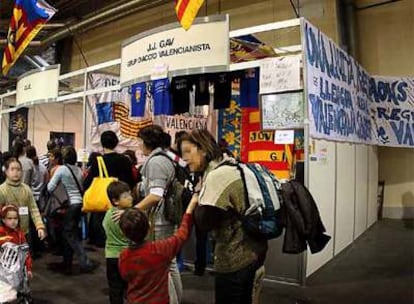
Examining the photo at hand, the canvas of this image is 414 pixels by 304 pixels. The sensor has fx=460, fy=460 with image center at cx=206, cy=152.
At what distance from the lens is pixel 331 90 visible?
5199 mm

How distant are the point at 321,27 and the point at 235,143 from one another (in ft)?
10.9

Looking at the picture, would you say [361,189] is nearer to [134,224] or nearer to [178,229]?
[178,229]

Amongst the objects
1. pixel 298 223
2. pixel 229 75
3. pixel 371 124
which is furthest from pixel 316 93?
pixel 371 124

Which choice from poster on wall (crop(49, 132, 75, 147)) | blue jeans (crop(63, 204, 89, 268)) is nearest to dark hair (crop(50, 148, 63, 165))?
blue jeans (crop(63, 204, 89, 268))

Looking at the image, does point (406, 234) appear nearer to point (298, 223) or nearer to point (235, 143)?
point (235, 143)

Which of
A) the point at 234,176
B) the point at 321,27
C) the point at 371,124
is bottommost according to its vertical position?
the point at 234,176

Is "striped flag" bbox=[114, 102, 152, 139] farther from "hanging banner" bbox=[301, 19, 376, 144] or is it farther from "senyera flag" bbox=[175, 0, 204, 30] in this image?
"senyera flag" bbox=[175, 0, 204, 30]

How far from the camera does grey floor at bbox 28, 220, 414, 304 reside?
13.9 ft

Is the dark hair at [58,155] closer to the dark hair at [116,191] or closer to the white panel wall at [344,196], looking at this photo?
the dark hair at [116,191]

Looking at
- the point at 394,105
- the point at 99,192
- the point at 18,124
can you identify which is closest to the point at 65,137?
the point at 18,124

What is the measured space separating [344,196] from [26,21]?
190 inches

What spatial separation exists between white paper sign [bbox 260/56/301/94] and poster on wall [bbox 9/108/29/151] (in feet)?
28.8

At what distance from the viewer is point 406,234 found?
7355 millimetres

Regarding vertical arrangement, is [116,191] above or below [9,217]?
above
